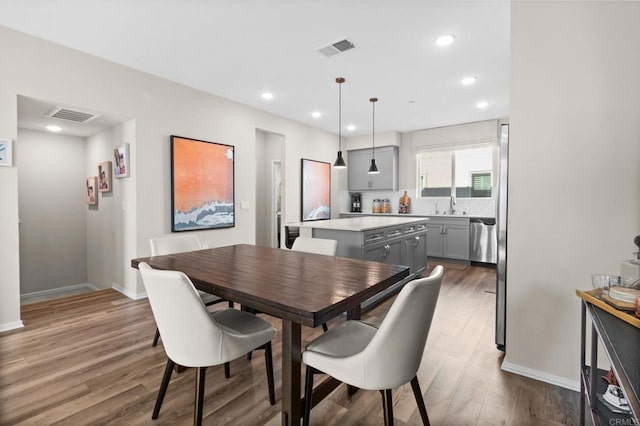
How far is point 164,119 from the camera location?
3.77 meters

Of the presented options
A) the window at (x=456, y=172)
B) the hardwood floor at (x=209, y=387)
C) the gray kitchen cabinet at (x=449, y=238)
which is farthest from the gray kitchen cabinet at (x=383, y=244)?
the window at (x=456, y=172)

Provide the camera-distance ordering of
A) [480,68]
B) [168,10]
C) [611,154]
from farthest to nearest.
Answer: [480,68]
[168,10]
[611,154]

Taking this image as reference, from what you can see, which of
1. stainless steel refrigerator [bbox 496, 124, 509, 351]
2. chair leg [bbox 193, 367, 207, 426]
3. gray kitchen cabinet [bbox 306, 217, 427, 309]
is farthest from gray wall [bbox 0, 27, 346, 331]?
stainless steel refrigerator [bbox 496, 124, 509, 351]

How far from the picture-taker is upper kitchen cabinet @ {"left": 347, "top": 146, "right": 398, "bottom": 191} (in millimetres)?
6609

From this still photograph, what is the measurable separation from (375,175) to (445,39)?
4.07 m

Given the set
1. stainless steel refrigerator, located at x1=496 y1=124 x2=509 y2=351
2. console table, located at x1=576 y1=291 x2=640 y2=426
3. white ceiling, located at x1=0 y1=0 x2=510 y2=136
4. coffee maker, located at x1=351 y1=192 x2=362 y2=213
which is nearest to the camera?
console table, located at x1=576 y1=291 x2=640 y2=426

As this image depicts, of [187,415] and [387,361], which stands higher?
[387,361]

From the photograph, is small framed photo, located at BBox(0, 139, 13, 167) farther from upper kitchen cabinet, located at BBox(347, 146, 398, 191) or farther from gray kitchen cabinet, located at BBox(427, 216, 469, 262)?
gray kitchen cabinet, located at BBox(427, 216, 469, 262)

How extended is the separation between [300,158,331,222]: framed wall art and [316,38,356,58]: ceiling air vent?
9.34ft

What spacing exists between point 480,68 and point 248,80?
2.73 meters

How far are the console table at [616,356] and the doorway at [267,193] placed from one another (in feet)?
18.6

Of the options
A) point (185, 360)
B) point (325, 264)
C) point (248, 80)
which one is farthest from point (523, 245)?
point (248, 80)

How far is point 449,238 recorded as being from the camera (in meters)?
5.67

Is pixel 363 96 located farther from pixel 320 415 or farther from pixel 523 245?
pixel 320 415
